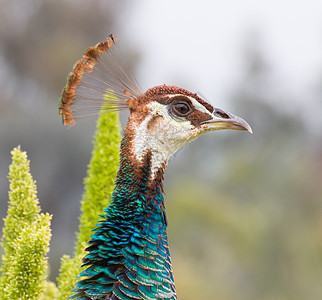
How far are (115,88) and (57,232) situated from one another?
4.18 meters

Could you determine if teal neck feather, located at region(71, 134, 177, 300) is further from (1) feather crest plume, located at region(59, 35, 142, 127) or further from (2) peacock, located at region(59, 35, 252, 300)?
(1) feather crest plume, located at region(59, 35, 142, 127)

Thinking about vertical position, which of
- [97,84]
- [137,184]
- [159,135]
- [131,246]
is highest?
[97,84]

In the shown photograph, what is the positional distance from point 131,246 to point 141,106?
1.13 ft

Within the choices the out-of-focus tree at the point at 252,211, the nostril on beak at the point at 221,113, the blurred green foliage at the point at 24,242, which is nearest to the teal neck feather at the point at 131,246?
the blurred green foliage at the point at 24,242

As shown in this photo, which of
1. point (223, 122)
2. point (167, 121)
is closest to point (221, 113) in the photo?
point (223, 122)

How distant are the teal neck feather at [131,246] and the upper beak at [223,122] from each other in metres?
0.19

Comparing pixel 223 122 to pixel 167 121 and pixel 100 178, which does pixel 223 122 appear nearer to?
pixel 167 121

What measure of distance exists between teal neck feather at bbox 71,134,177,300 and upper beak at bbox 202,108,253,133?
0.19 meters

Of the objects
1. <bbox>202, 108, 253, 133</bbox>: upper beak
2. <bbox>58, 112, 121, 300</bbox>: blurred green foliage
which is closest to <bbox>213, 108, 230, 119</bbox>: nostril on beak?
<bbox>202, 108, 253, 133</bbox>: upper beak

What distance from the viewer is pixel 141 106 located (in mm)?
1079

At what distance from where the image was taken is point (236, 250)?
4.52 meters

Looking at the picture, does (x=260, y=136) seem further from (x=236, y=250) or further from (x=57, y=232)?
(x=57, y=232)

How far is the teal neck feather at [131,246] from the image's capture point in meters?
0.93

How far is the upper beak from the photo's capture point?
1107 mm
